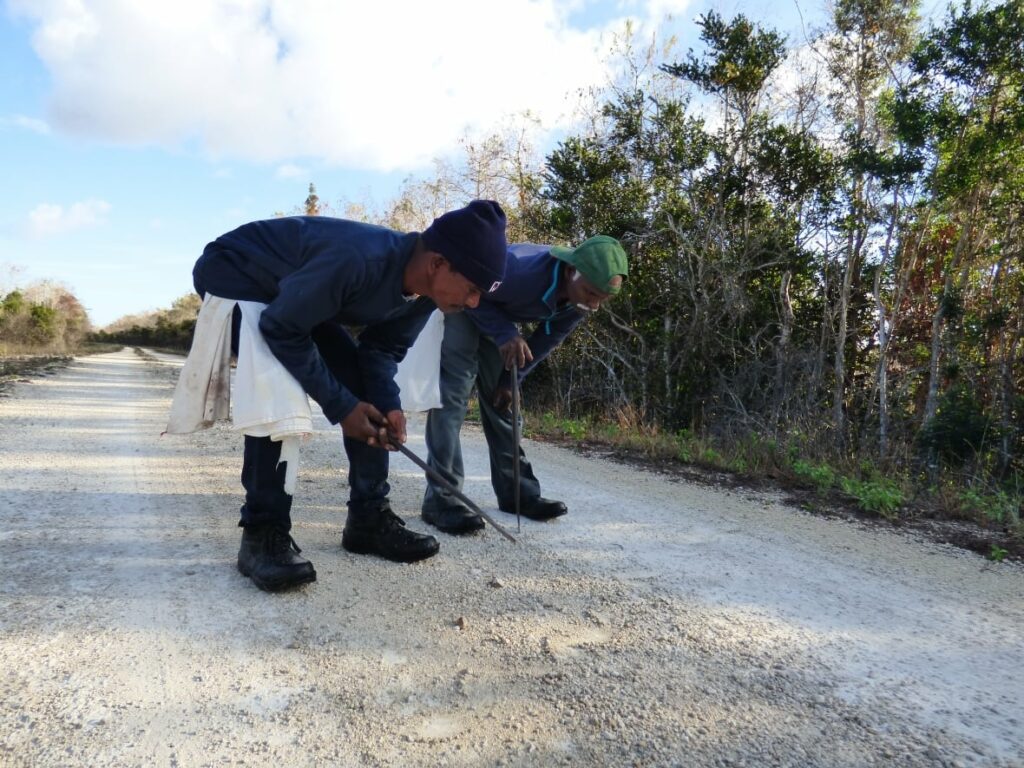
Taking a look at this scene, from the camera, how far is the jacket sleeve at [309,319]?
246 cm

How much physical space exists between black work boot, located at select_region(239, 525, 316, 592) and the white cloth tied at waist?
0.19 metres

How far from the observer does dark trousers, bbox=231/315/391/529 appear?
9.00 feet

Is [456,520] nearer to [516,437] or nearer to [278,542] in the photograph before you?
[516,437]

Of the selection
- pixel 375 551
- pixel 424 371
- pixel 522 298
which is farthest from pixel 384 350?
pixel 375 551

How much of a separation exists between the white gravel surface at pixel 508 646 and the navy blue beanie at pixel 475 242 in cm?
125

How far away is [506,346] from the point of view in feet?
11.7

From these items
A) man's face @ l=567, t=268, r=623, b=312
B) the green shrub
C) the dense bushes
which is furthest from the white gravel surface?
the dense bushes

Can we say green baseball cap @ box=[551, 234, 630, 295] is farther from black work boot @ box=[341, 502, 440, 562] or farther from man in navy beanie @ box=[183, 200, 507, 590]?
Result: black work boot @ box=[341, 502, 440, 562]

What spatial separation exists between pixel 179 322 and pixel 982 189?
7266 cm

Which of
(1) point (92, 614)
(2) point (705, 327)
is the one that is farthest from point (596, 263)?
(2) point (705, 327)

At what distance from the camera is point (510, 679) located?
206 cm

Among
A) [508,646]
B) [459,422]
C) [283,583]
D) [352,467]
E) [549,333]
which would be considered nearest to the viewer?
[508,646]

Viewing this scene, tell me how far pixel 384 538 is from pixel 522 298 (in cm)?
139

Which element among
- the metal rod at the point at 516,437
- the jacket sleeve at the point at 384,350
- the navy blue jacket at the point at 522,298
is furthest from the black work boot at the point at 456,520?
the navy blue jacket at the point at 522,298
